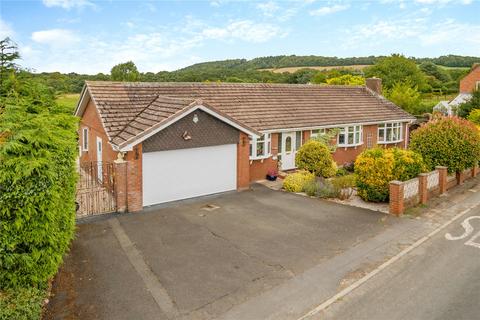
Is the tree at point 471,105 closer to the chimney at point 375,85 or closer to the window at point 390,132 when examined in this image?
the chimney at point 375,85

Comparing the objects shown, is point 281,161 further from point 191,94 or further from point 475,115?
point 475,115

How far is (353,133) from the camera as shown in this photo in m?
24.5

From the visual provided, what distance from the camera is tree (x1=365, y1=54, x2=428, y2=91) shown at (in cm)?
6575

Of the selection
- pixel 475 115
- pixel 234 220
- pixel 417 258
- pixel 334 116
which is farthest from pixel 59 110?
pixel 475 115

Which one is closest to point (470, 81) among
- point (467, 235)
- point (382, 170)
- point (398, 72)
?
point (398, 72)

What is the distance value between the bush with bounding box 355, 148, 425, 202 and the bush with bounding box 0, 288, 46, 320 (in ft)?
39.3

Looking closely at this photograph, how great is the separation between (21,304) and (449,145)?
57.9 feet

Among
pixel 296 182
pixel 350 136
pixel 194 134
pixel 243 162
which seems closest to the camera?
pixel 194 134

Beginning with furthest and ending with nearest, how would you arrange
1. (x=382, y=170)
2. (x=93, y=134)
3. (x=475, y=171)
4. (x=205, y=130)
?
(x=475, y=171) < (x=93, y=134) < (x=205, y=130) < (x=382, y=170)

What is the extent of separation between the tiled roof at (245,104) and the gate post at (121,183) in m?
1.07

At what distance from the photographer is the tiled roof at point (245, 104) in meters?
16.0

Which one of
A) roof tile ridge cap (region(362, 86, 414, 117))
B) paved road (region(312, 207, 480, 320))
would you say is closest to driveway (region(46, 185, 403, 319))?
paved road (region(312, 207, 480, 320))

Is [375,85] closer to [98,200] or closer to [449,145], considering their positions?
[449,145]

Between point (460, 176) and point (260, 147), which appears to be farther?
point (260, 147)
